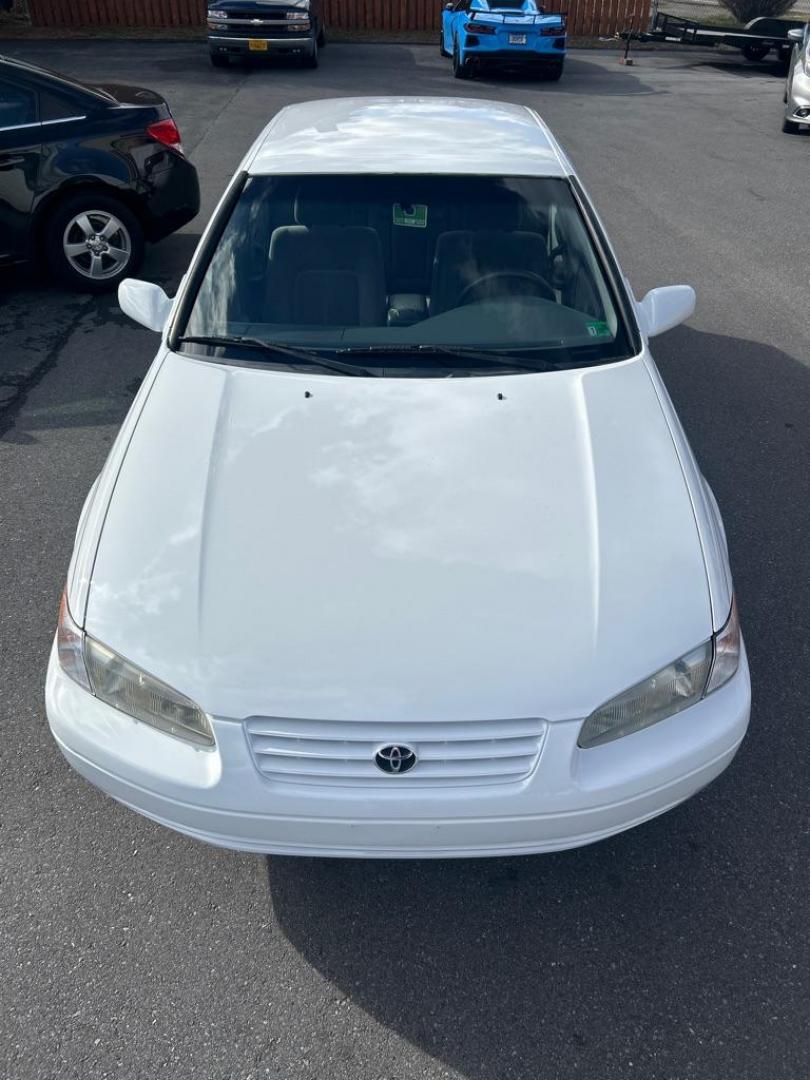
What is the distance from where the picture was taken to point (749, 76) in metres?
18.0

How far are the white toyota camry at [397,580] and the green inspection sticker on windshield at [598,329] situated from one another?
0.04ft

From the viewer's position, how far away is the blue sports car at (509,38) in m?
15.5

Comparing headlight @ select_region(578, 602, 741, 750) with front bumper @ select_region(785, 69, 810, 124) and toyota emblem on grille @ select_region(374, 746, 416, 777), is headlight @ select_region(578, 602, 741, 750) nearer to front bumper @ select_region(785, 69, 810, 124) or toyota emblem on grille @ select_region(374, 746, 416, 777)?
toyota emblem on grille @ select_region(374, 746, 416, 777)

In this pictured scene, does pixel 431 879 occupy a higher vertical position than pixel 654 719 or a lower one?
lower

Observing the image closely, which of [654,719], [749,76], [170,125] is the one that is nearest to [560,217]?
[654,719]

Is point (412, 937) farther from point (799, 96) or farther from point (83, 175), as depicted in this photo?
point (799, 96)

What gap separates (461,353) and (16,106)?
15.9 ft

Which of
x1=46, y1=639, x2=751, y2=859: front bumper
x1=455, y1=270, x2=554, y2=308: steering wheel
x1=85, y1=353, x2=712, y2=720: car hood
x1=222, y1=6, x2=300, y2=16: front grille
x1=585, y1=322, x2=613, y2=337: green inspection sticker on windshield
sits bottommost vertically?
x1=46, y1=639, x2=751, y2=859: front bumper

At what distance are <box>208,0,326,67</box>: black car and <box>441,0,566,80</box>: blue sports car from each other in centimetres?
281

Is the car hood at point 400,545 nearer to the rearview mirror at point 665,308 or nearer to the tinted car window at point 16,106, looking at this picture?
the rearview mirror at point 665,308

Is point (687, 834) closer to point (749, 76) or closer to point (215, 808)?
point (215, 808)

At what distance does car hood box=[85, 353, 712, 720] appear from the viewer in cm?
221

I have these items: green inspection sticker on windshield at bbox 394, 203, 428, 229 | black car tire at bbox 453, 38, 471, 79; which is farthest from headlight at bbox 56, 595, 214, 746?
black car tire at bbox 453, 38, 471, 79

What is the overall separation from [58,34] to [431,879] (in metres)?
22.4
